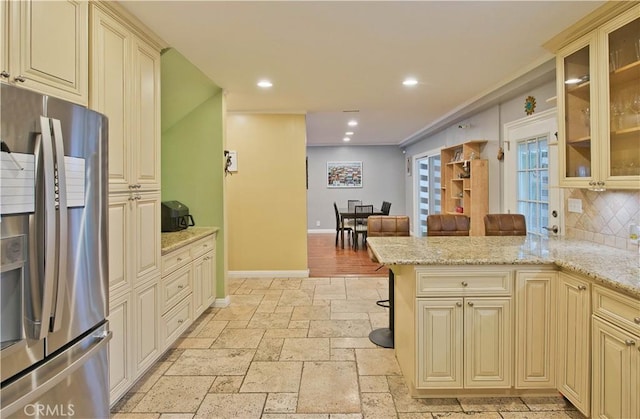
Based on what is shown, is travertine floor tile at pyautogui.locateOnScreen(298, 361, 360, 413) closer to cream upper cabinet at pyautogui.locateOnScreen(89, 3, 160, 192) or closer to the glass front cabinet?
cream upper cabinet at pyautogui.locateOnScreen(89, 3, 160, 192)

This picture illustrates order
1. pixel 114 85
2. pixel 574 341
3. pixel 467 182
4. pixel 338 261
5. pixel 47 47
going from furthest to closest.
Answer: pixel 338 261 → pixel 467 182 → pixel 114 85 → pixel 574 341 → pixel 47 47

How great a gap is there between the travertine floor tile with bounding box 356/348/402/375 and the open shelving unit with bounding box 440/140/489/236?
254 centimetres

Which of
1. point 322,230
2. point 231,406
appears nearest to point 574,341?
point 231,406

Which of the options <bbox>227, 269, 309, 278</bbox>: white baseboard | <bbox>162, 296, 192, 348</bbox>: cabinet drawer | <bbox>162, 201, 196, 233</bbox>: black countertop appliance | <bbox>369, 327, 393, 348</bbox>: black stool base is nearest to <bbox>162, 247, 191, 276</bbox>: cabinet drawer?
<bbox>162, 296, 192, 348</bbox>: cabinet drawer

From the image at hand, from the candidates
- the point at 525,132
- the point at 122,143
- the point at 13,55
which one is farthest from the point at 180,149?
the point at 525,132

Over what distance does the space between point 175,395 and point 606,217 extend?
3101mm

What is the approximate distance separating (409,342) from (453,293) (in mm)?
435

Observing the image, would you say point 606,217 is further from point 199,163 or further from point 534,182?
point 199,163

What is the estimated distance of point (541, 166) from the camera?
3.54 meters

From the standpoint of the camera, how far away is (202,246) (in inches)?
137

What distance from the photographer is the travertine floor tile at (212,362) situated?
2.54 metres

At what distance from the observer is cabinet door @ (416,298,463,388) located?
6.87ft

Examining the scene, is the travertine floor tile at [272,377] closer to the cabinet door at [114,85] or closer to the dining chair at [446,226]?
the cabinet door at [114,85]

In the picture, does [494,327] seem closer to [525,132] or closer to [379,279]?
[525,132]
